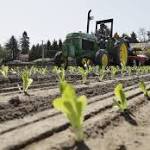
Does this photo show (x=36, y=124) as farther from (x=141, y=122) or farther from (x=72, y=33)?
(x=72, y=33)

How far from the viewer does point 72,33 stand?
57.5 feet

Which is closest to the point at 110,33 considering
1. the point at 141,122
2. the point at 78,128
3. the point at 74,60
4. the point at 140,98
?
the point at 74,60

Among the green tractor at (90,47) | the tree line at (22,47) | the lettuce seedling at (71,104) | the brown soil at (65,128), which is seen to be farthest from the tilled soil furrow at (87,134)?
the tree line at (22,47)

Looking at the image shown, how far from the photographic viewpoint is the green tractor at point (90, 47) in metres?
17.1

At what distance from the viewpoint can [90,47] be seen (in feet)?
57.6

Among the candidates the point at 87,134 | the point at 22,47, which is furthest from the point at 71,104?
the point at 22,47

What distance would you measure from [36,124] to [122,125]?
908mm

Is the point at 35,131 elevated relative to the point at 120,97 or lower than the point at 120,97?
lower

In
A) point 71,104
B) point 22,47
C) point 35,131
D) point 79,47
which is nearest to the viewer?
point 71,104

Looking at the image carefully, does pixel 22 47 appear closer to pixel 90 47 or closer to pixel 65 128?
pixel 90 47

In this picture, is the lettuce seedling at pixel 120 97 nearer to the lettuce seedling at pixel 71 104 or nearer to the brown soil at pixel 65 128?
the brown soil at pixel 65 128

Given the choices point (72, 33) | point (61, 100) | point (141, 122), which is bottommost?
point (141, 122)

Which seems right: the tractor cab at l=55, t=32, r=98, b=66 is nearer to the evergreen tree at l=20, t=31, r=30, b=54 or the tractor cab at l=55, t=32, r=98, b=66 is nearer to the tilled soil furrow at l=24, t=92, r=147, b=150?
the tilled soil furrow at l=24, t=92, r=147, b=150

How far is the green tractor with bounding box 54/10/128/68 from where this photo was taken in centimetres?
A: 1707
